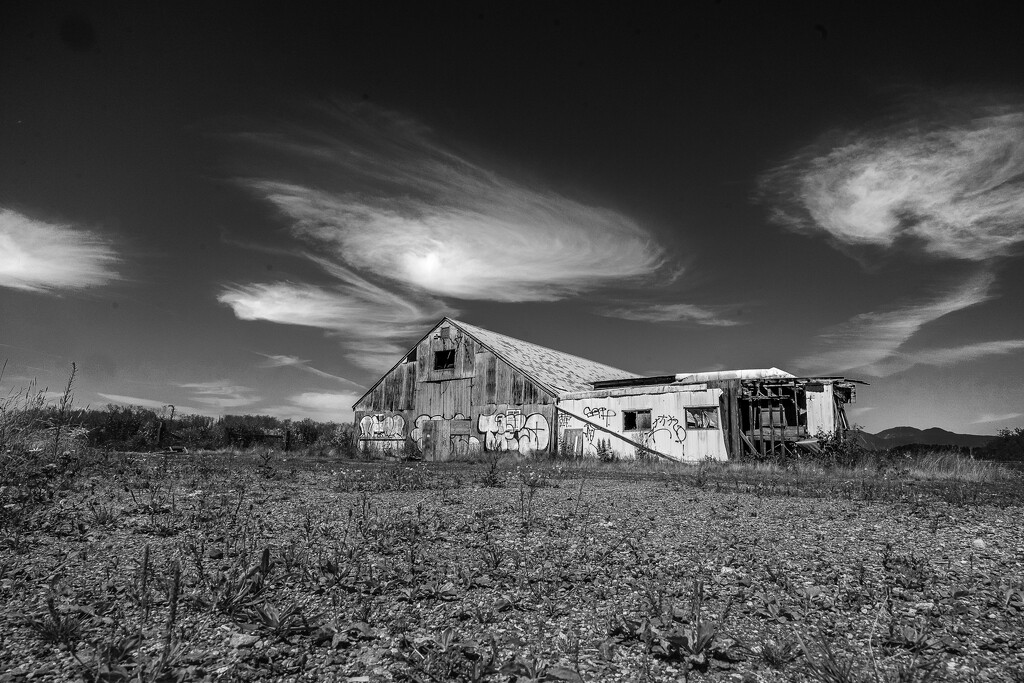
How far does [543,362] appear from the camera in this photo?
1241 inches

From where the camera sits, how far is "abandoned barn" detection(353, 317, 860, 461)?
20905mm

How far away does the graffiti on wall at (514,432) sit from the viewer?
25438mm

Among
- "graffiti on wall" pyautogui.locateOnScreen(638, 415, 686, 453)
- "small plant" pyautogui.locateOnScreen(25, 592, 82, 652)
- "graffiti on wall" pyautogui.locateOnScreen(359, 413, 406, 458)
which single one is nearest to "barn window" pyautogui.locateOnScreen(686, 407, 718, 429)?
"graffiti on wall" pyautogui.locateOnScreen(638, 415, 686, 453)

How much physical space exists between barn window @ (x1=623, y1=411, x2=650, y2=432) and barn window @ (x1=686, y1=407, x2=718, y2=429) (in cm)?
164

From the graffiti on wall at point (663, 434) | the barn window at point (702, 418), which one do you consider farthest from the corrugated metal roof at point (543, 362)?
the barn window at point (702, 418)

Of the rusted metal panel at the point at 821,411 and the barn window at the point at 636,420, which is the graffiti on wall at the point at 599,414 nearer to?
the barn window at the point at 636,420

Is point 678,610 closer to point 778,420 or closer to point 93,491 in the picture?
point 93,491

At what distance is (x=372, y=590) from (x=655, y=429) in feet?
64.8

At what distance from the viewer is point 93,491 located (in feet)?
24.2

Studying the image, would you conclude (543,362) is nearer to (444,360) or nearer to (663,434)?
(444,360)

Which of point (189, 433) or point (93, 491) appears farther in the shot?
point (189, 433)

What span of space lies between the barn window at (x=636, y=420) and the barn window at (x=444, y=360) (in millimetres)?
9363

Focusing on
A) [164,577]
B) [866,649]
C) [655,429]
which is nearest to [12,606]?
[164,577]

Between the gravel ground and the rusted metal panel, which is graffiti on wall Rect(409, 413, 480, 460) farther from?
the gravel ground
